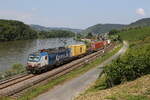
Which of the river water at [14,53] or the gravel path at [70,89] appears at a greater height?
the gravel path at [70,89]

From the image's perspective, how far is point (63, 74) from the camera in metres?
33.3

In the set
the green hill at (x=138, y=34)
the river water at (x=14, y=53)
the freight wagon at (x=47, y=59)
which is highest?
the green hill at (x=138, y=34)

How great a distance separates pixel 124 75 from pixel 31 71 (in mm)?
17964


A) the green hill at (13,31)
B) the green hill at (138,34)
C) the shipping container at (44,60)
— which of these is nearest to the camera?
the shipping container at (44,60)

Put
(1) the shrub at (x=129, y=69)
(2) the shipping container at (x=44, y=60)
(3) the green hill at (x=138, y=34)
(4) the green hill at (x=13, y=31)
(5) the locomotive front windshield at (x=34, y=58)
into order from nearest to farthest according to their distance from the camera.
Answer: (1) the shrub at (x=129, y=69) < (2) the shipping container at (x=44, y=60) < (5) the locomotive front windshield at (x=34, y=58) < (3) the green hill at (x=138, y=34) < (4) the green hill at (x=13, y=31)

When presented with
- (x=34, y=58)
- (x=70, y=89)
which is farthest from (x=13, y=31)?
(x=70, y=89)

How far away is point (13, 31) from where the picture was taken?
168625 mm

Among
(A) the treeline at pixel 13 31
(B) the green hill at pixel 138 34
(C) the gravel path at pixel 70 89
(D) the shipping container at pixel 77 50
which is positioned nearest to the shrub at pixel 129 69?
(C) the gravel path at pixel 70 89

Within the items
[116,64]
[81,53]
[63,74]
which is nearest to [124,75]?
[116,64]

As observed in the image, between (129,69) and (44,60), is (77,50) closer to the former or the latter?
(44,60)

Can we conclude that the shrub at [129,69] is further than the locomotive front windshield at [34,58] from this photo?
No

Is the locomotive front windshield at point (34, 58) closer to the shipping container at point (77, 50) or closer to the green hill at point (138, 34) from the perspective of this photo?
the shipping container at point (77, 50)

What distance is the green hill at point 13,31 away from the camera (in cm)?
15950

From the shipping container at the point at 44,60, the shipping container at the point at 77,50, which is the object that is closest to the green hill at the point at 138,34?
the shipping container at the point at 77,50
